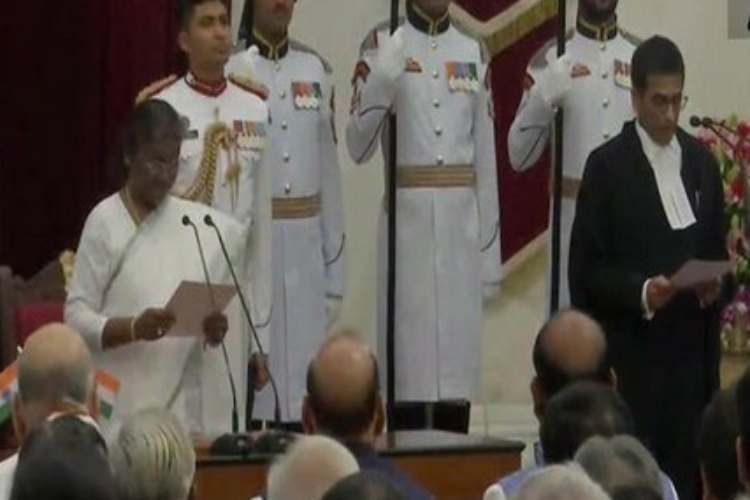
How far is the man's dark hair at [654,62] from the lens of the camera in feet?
23.8

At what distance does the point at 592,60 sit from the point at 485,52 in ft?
1.16

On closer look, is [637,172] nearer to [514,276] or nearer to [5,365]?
[5,365]

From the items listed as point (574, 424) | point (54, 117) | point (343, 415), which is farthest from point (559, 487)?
point (54, 117)

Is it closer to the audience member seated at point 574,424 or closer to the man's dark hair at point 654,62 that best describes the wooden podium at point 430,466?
the audience member seated at point 574,424

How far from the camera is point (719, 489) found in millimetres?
3908

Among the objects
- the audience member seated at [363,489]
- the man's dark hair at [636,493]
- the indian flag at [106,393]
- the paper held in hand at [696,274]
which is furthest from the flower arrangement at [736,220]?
the audience member seated at [363,489]

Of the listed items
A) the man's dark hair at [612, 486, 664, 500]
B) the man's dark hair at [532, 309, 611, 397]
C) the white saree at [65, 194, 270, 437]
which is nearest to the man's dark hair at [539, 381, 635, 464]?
the man's dark hair at [612, 486, 664, 500]

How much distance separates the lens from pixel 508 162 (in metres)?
9.70

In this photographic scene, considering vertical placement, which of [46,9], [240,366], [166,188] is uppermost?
[46,9]

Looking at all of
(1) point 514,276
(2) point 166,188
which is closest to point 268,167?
(2) point 166,188

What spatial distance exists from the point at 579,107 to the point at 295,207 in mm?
1010

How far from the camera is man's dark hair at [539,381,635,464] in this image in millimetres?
4453

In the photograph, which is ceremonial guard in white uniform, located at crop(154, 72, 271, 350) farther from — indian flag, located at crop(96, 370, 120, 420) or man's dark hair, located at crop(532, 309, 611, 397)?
man's dark hair, located at crop(532, 309, 611, 397)

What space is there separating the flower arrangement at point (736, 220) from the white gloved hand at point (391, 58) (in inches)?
47.3
